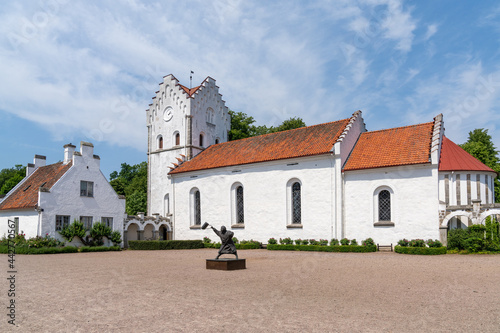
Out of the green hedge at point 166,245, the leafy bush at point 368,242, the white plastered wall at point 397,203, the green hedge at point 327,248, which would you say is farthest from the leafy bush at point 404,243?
the green hedge at point 166,245

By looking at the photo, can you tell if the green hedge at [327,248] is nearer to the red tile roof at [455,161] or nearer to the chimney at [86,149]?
the red tile roof at [455,161]

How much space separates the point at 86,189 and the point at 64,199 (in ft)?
7.15

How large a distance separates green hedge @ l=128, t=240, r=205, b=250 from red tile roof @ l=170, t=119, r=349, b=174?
7052 mm

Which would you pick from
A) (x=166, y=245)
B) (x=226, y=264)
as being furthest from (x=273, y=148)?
(x=226, y=264)

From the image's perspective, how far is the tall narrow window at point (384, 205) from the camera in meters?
28.5

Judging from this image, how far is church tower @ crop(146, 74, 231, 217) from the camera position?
140 feet

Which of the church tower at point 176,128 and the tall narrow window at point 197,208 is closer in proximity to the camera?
the tall narrow window at point 197,208

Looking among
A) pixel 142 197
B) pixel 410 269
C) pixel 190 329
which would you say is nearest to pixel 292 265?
pixel 410 269

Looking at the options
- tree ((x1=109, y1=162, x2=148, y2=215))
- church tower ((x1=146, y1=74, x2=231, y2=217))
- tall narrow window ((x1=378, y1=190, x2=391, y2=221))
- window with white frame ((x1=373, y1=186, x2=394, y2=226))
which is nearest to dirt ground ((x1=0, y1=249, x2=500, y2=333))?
window with white frame ((x1=373, y1=186, x2=394, y2=226))

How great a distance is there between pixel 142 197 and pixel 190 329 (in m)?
57.8

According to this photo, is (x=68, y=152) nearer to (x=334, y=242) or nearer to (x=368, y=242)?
(x=334, y=242)

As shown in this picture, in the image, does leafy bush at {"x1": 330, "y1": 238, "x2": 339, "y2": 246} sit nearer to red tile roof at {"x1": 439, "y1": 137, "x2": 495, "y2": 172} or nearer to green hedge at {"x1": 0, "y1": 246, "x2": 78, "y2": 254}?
red tile roof at {"x1": 439, "y1": 137, "x2": 495, "y2": 172}

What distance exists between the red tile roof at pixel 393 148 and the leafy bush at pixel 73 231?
21.1 metres

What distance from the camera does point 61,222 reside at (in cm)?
3231
